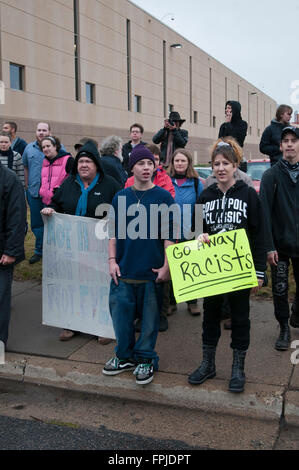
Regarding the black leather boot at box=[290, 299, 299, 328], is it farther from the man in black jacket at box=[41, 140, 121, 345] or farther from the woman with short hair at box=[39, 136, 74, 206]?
the woman with short hair at box=[39, 136, 74, 206]

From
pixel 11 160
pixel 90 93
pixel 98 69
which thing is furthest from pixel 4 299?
pixel 98 69

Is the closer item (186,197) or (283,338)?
(283,338)

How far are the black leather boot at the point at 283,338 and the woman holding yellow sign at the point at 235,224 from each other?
82 centimetres

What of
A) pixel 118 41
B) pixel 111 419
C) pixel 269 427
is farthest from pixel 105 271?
pixel 118 41

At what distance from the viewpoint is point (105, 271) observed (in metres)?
4.85

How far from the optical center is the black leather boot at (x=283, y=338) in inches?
179

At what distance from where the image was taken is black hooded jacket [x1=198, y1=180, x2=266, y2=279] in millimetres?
3750

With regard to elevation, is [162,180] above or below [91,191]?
above

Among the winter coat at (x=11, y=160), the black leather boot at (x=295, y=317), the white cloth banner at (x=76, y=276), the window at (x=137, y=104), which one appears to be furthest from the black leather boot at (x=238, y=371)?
the window at (x=137, y=104)

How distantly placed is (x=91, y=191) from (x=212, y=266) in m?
1.64

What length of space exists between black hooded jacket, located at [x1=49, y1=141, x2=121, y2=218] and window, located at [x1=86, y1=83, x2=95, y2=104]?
23.3m

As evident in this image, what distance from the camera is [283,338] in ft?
15.1

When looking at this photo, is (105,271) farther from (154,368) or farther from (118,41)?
(118,41)

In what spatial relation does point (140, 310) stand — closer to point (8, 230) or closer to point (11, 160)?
point (8, 230)
